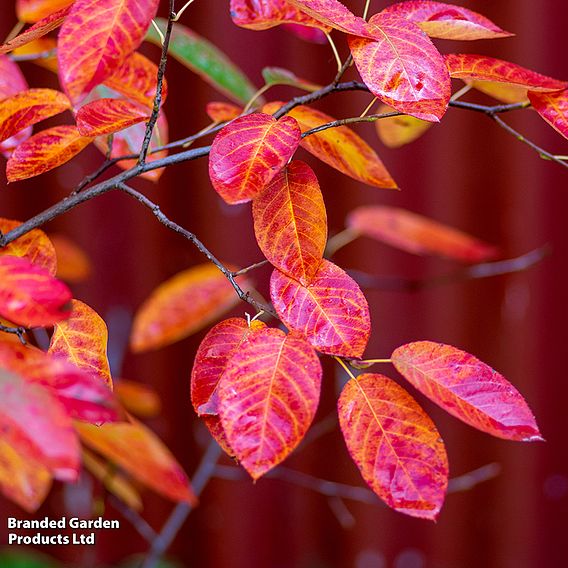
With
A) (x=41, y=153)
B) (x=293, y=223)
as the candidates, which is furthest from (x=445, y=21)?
(x=41, y=153)

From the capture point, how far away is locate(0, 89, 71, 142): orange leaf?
38 cm

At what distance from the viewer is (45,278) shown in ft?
0.93

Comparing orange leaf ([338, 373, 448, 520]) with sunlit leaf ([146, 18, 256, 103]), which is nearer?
orange leaf ([338, 373, 448, 520])

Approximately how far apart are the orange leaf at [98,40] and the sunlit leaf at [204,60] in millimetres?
324

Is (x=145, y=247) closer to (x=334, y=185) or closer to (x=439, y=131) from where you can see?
(x=334, y=185)

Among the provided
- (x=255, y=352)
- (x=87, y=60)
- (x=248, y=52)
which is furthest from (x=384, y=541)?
(x=87, y=60)

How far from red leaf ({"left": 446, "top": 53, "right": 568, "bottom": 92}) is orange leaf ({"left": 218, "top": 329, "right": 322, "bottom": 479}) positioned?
17 centimetres

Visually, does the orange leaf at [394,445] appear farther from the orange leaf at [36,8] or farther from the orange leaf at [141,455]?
the orange leaf at [36,8]

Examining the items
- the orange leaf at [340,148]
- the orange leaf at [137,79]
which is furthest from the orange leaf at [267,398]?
the orange leaf at [137,79]

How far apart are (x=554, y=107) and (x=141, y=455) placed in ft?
1.23

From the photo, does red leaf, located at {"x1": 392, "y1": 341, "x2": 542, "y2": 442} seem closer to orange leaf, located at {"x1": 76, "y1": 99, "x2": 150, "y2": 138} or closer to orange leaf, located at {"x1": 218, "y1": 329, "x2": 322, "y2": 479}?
orange leaf, located at {"x1": 218, "y1": 329, "x2": 322, "y2": 479}

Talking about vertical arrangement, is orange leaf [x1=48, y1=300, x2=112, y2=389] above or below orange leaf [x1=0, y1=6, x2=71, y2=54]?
below

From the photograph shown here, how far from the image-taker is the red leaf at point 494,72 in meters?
0.34

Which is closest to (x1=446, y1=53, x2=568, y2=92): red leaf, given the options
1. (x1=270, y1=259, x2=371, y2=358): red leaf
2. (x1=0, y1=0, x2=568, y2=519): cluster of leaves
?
(x1=0, y1=0, x2=568, y2=519): cluster of leaves
